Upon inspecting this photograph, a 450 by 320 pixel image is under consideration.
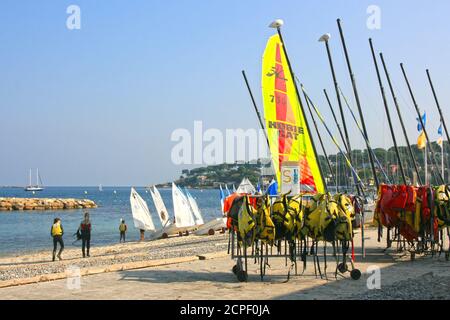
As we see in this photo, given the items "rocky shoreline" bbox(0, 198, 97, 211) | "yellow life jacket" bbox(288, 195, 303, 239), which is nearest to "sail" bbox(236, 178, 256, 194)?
"yellow life jacket" bbox(288, 195, 303, 239)

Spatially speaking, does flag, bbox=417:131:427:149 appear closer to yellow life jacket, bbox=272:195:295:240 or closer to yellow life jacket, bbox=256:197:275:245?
yellow life jacket, bbox=272:195:295:240

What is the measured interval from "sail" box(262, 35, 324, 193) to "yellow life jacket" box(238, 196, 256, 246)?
464 centimetres

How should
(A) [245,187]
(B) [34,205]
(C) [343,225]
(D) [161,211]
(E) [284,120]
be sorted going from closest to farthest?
(C) [343,225] → (E) [284,120] → (A) [245,187] → (D) [161,211] → (B) [34,205]

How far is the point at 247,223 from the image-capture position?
12.6 m

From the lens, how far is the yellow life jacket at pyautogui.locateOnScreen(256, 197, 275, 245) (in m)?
12.6

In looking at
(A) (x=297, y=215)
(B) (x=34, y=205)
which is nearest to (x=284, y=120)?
(A) (x=297, y=215)

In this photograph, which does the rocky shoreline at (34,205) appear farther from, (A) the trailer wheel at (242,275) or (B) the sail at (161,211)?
(A) the trailer wheel at (242,275)

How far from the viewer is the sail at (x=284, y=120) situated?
17.5 metres

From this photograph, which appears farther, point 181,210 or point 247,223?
point 181,210

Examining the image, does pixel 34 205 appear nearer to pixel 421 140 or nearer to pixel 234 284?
pixel 421 140

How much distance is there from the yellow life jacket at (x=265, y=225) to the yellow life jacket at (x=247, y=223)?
123 mm

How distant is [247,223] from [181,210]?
1274 inches

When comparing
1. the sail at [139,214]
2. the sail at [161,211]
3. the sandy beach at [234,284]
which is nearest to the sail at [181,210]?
the sail at [161,211]

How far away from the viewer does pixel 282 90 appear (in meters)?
18.0
